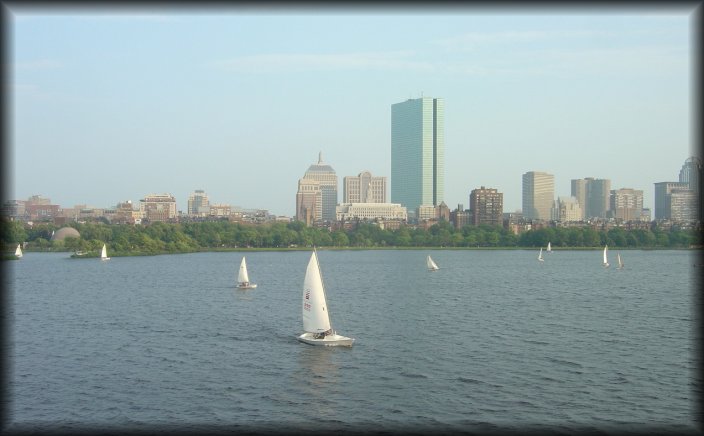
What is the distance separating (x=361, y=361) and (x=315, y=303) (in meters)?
4.96

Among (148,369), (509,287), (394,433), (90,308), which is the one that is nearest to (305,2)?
(394,433)

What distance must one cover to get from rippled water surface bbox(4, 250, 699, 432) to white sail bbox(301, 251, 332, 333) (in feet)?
4.89

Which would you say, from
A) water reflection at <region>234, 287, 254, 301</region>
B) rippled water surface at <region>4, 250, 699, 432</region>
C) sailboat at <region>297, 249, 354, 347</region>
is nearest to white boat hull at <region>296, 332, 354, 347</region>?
sailboat at <region>297, 249, 354, 347</region>

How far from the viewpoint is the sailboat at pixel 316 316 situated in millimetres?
40819

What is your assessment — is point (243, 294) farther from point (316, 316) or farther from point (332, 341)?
point (332, 341)

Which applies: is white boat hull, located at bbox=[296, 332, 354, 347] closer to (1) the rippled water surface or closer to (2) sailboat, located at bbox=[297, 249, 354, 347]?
(2) sailboat, located at bbox=[297, 249, 354, 347]

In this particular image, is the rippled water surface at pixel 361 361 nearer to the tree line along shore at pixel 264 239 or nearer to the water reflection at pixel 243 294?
the water reflection at pixel 243 294

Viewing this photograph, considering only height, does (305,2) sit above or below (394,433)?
above

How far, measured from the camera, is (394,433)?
2648 cm

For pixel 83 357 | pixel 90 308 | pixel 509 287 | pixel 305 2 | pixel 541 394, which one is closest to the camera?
pixel 305 2

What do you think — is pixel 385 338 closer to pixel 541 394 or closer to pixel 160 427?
→ pixel 541 394

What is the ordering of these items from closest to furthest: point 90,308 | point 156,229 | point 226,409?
point 226,409 → point 90,308 → point 156,229

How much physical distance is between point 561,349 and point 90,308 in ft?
112

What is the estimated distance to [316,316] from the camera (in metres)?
41.7
